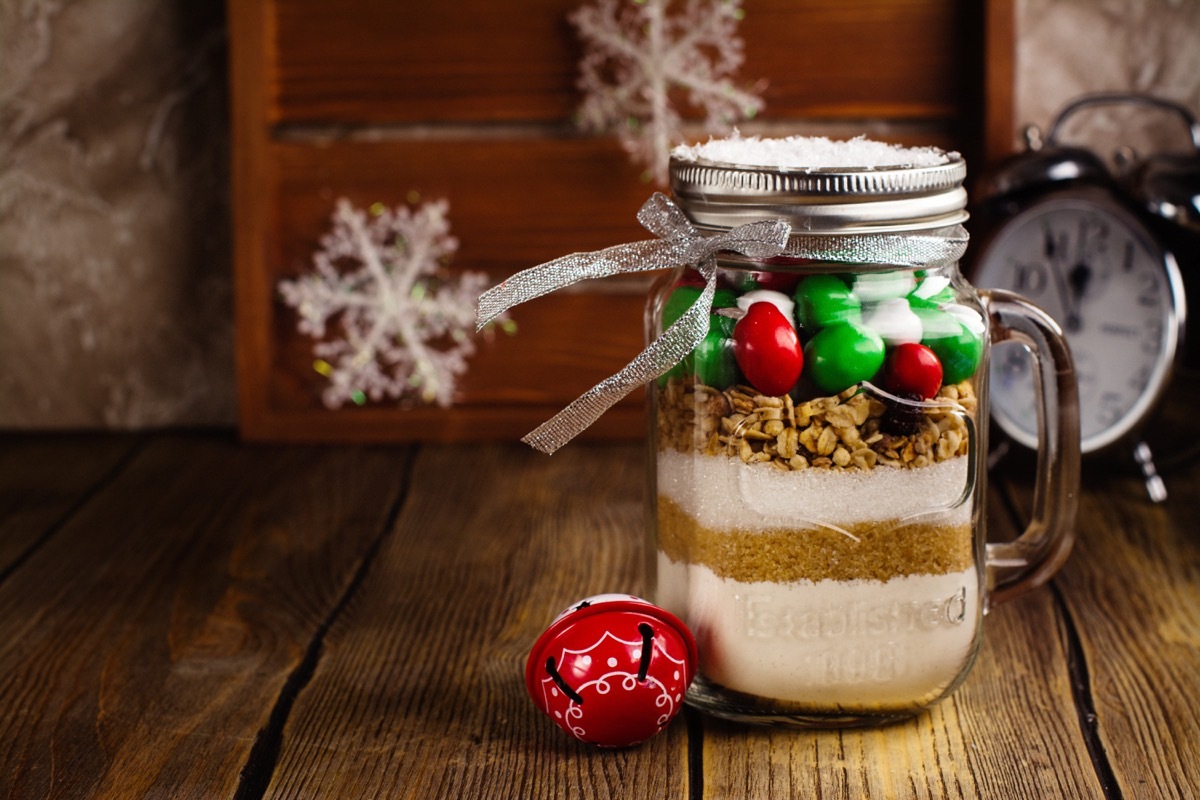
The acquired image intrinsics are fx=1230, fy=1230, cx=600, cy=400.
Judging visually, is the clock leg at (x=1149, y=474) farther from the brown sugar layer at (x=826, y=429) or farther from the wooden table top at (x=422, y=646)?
the brown sugar layer at (x=826, y=429)

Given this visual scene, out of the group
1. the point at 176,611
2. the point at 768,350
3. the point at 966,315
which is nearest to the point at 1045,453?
the point at 966,315

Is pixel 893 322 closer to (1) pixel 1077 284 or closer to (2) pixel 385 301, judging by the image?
(1) pixel 1077 284

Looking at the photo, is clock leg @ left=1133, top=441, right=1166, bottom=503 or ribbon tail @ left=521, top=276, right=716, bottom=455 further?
clock leg @ left=1133, top=441, right=1166, bottom=503

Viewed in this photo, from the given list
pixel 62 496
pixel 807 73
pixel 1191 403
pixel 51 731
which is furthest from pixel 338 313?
pixel 1191 403

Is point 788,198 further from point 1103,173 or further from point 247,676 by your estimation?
point 1103,173

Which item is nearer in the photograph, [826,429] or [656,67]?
[826,429]

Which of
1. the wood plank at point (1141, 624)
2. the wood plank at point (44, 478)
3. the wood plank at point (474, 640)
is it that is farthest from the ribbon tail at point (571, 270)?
the wood plank at point (44, 478)

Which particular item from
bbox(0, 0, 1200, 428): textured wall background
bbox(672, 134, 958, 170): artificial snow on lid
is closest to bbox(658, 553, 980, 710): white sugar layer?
bbox(672, 134, 958, 170): artificial snow on lid

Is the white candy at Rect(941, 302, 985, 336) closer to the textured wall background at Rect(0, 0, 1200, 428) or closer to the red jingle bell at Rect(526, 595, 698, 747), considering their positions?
the red jingle bell at Rect(526, 595, 698, 747)
